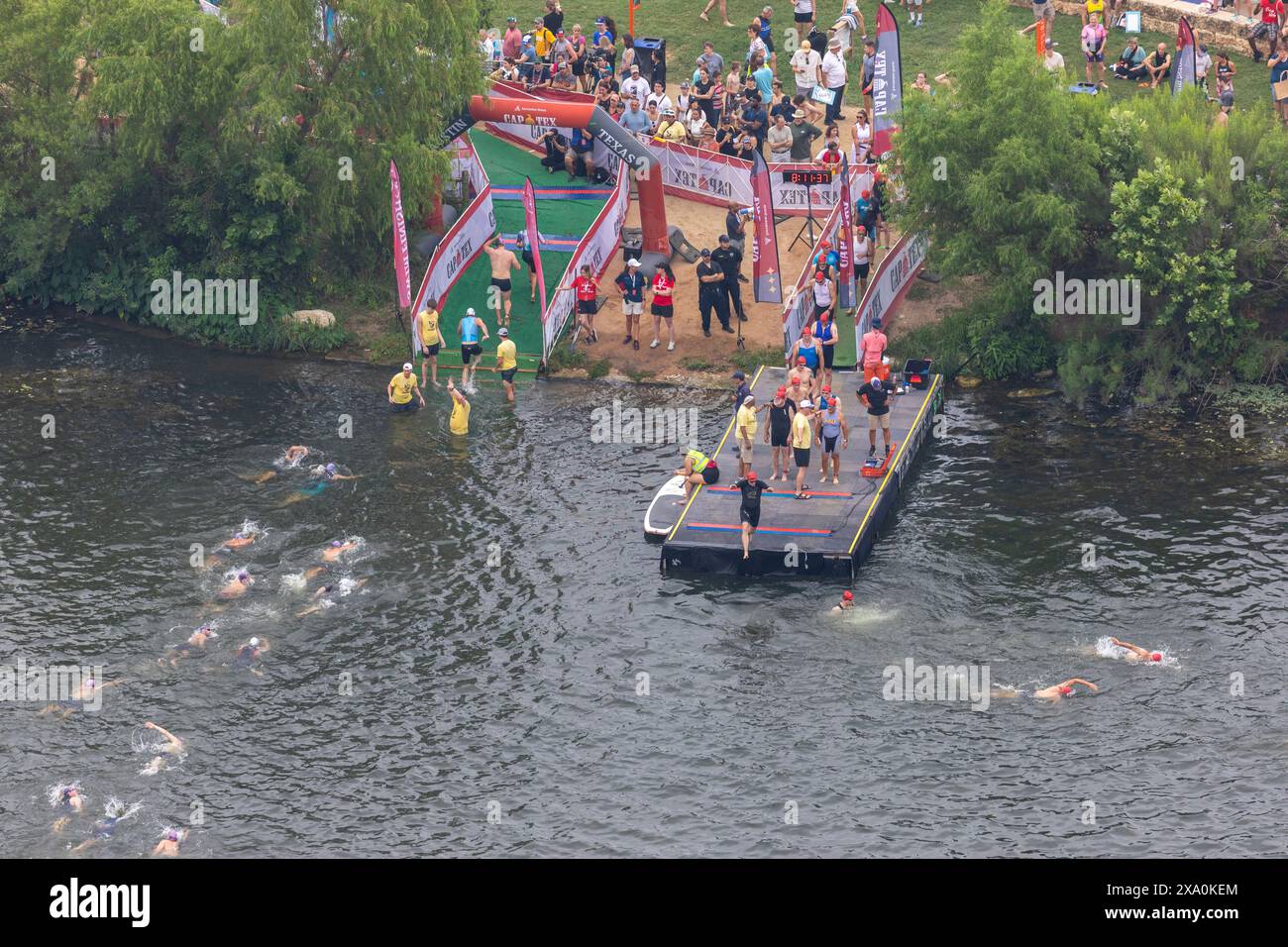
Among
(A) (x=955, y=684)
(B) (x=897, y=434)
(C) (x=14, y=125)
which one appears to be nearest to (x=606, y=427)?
(B) (x=897, y=434)

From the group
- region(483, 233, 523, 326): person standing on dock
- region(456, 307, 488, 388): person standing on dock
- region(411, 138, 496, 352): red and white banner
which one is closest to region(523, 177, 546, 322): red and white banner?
region(483, 233, 523, 326): person standing on dock

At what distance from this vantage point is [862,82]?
176 ft

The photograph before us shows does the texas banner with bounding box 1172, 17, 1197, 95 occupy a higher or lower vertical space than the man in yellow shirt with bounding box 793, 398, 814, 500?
higher

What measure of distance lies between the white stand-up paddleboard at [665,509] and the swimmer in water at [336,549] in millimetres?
5802

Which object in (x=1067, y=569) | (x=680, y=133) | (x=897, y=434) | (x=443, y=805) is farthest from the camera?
(x=680, y=133)

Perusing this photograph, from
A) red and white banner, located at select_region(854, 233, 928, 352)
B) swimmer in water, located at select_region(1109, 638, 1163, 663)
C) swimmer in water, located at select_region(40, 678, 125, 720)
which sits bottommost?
swimmer in water, located at select_region(40, 678, 125, 720)

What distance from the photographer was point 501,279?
46.8m

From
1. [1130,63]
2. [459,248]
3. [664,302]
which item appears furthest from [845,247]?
[1130,63]

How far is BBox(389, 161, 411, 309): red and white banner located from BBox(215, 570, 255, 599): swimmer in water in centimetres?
1240

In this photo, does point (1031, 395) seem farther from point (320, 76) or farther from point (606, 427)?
point (320, 76)

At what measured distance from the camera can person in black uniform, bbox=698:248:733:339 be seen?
148 ft

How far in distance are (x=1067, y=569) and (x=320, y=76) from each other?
23.0m

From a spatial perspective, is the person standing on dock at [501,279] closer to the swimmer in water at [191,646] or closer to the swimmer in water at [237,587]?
the swimmer in water at [237,587]

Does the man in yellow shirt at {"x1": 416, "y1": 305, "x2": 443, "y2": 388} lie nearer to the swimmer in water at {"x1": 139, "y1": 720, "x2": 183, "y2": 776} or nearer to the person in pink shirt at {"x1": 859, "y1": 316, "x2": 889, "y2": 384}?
the person in pink shirt at {"x1": 859, "y1": 316, "x2": 889, "y2": 384}
